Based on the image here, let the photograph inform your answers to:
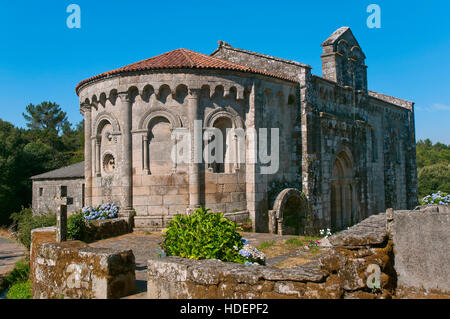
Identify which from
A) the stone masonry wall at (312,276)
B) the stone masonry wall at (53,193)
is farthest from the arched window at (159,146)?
the stone masonry wall at (53,193)

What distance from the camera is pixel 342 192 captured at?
18141 millimetres

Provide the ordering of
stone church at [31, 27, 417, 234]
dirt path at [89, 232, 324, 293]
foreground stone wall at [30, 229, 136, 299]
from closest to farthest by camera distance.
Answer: foreground stone wall at [30, 229, 136, 299]
dirt path at [89, 232, 324, 293]
stone church at [31, 27, 417, 234]

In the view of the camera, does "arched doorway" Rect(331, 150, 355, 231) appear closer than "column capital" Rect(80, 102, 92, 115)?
No

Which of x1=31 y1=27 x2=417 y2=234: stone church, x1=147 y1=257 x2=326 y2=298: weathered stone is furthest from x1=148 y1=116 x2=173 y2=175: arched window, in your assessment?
x1=147 y1=257 x2=326 y2=298: weathered stone

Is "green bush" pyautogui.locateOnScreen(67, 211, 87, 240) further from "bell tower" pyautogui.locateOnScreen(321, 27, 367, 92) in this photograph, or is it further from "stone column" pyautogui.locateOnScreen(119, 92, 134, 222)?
"bell tower" pyautogui.locateOnScreen(321, 27, 367, 92)

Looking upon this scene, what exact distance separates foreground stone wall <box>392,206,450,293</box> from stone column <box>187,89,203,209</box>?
29.3ft

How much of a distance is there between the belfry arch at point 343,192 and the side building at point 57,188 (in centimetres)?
1356

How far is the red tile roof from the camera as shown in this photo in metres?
12.4

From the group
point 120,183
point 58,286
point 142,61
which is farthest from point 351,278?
point 142,61

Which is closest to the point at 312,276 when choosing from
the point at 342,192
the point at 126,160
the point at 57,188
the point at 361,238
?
the point at 361,238

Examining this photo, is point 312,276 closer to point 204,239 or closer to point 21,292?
point 204,239

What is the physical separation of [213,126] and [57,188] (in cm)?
1469

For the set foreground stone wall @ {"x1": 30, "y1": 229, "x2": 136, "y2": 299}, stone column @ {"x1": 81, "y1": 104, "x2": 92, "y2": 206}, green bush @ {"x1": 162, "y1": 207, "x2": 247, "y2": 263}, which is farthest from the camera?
stone column @ {"x1": 81, "y1": 104, "x2": 92, "y2": 206}

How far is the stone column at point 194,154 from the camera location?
39.9 ft
